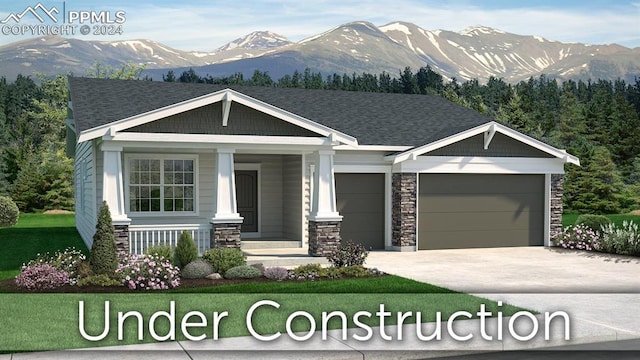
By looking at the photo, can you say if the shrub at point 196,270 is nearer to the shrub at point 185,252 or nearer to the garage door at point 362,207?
the shrub at point 185,252

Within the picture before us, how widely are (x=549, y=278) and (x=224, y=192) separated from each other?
7385mm

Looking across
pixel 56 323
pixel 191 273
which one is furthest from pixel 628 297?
pixel 56 323

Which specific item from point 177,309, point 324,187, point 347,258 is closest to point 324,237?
point 324,187

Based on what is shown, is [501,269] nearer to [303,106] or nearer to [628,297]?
[628,297]

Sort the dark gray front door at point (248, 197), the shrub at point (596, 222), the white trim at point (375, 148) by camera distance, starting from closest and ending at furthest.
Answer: the white trim at point (375, 148) → the dark gray front door at point (248, 197) → the shrub at point (596, 222)

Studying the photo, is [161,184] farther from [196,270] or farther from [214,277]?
[214,277]

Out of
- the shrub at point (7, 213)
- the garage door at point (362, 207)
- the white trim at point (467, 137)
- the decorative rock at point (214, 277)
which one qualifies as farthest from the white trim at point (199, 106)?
the shrub at point (7, 213)

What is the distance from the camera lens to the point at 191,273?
13.6m

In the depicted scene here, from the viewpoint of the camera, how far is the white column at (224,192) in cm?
1634

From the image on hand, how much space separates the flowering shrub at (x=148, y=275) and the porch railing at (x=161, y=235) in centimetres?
295

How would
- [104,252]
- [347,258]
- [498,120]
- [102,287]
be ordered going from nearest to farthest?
[102,287] < [104,252] < [347,258] < [498,120]

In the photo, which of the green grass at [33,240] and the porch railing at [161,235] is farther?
the green grass at [33,240]

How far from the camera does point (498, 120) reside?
4781 centimetres

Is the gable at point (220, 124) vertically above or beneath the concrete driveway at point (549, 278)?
above
